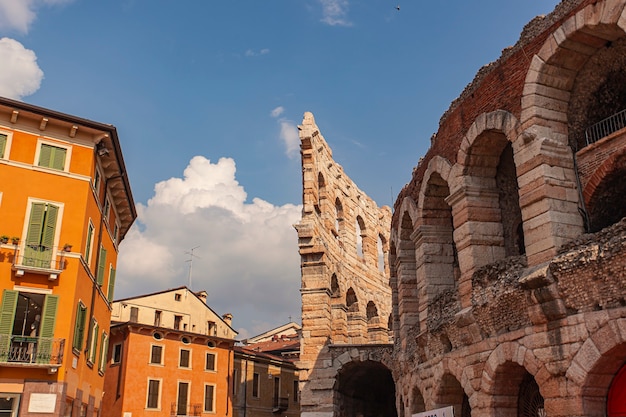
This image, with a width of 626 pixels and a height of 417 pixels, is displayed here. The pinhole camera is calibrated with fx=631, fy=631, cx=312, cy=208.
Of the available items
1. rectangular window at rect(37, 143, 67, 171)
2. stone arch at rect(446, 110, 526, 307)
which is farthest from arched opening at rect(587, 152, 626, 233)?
rectangular window at rect(37, 143, 67, 171)

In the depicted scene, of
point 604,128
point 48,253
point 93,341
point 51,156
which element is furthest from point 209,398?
point 604,128

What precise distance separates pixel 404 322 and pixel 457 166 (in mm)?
5563

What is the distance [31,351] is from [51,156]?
16.2 feet

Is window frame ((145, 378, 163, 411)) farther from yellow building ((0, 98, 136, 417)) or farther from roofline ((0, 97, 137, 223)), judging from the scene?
roofline ((0, 97, 137, 223))

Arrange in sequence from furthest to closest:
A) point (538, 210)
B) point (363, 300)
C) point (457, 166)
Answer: point (363, 300) < point (457, 166) < point (538, 210)

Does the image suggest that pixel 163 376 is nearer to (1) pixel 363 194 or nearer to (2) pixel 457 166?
(1) pixel 363 194

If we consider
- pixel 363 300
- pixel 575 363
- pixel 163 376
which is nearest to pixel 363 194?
pixel 363 300

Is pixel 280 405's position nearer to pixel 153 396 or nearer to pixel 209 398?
pixel 209 398

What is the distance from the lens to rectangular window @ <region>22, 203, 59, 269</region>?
48.8ft

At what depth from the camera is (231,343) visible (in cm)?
3419

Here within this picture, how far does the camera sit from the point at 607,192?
36.0 ft

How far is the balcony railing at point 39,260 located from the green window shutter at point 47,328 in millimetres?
567

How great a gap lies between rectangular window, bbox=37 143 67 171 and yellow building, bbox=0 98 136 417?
0.08 ft

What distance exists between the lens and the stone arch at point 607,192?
10.4m
